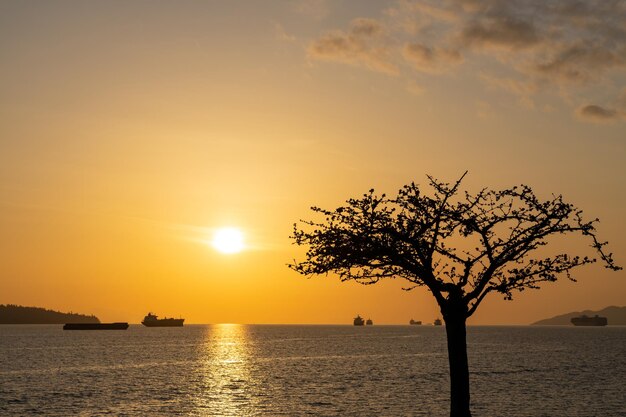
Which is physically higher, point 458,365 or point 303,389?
point 458,365

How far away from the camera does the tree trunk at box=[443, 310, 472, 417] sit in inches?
1221

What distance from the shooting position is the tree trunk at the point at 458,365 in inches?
1221

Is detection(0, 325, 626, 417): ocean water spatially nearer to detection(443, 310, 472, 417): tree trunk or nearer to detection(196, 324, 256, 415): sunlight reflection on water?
detection(196, 324, 256, 415): sunlight reflection on water

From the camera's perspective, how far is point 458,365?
31.3 meters

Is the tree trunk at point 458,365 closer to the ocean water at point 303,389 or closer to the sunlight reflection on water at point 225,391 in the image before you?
the ocean water at point 303,389

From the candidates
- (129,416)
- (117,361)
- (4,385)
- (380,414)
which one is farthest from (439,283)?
(117,361)

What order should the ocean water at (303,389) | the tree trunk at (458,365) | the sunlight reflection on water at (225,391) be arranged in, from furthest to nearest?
the sunlight reflection on water at (225,391)
the ocean water at (303,389)
the tree trunk at (458,365)

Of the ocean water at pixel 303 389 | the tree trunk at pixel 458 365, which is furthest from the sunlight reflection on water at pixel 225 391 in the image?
the tree trunk at pixel 458 365

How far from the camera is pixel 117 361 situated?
14750cm

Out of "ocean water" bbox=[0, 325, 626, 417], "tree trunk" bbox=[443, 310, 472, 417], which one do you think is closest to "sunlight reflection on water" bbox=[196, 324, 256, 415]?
"ocean water" bbox=[0, 325, 626, 417]

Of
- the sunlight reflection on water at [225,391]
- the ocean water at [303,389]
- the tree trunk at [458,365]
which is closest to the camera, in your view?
the tree trunk at [458,365]

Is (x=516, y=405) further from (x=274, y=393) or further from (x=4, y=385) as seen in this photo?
(x=4, y=385)

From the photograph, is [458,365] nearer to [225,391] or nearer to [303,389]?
[303,389]

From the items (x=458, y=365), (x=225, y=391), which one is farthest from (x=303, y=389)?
(x=458, y=365)
